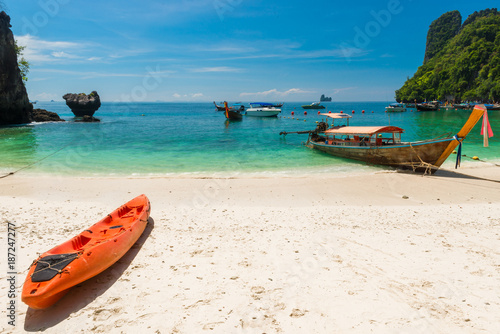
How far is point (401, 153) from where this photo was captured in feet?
58.6

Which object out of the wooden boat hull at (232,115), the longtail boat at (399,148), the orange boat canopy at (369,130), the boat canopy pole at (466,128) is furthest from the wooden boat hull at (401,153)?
the wooden boat hull at (232,115)

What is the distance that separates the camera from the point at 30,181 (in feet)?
48.1

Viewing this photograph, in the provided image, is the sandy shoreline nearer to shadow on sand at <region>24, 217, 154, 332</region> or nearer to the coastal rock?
shadow on sand at <region>24, 217, 154, 332</region>

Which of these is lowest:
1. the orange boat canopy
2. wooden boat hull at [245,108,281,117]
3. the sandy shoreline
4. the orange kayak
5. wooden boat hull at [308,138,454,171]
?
the sandy shoreline

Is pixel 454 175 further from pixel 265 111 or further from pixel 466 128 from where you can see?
pixel 265 111

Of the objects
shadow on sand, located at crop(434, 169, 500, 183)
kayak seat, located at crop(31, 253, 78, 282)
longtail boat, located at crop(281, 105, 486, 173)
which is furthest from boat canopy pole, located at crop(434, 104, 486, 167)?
kayak seat, located at crop(31, 253, 78, 282)

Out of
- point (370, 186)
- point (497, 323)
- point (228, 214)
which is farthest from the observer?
point (370, 186)

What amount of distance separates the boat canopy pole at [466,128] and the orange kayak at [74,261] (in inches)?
620

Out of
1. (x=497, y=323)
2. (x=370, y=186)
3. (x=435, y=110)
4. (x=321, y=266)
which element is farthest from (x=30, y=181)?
(x=435, y=110)

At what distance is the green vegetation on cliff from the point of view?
85875mm

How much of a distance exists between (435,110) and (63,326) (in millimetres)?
110419

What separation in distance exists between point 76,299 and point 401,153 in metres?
18.7

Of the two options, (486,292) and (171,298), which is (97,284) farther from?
(486,292)

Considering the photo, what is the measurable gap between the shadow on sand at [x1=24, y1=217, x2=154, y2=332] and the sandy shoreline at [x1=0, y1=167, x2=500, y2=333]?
1.1 inches
